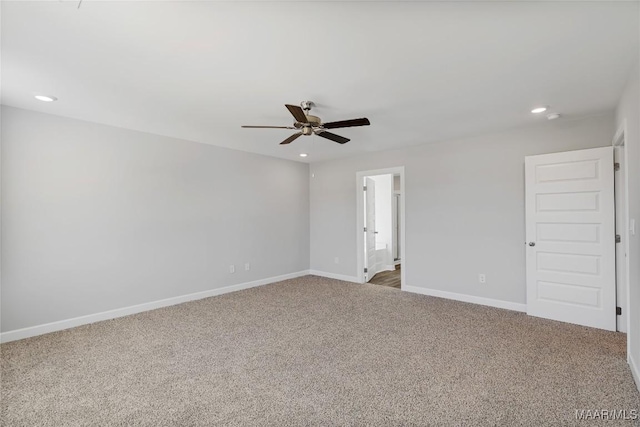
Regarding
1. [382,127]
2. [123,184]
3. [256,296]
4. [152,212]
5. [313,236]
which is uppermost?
[382,127]

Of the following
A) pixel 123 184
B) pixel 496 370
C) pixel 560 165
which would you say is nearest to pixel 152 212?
pixel 123 184

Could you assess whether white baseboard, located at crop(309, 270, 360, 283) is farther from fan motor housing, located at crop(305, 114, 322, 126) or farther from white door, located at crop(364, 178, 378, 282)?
fan motor housing, located at crop(305, 114, 322, 126)

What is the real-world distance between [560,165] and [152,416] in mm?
4680

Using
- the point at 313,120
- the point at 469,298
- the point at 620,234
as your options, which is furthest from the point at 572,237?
the point at 313,120

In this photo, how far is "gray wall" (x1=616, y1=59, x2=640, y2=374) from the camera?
225cm

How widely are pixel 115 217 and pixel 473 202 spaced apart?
16.0 feet

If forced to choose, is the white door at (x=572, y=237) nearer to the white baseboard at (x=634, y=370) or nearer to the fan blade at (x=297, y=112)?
the white baseboard at (x=634, y=370)

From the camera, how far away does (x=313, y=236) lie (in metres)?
6.38

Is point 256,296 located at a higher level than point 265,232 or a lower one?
lower

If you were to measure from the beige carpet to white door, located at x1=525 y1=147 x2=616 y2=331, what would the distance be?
0.91 ft

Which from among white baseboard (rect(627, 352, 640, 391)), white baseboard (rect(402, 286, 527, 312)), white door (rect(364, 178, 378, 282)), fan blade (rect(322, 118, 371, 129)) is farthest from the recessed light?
white baseboard (rect(627, 352, 640, 391))

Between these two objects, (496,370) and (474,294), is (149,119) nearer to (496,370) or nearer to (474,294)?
(496,370)

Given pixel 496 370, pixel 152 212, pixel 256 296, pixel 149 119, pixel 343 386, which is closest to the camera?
pixel 343 386

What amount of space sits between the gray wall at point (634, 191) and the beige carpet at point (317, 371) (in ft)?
1.19
